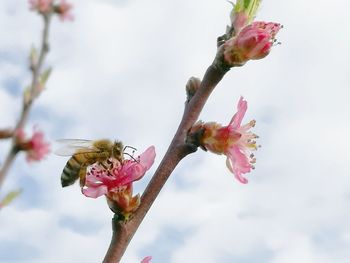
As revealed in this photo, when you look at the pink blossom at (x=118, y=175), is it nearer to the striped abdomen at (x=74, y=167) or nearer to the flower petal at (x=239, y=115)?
the striped abdomen at (x=74, y=167)

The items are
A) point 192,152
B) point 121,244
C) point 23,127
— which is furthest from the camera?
point 23,127

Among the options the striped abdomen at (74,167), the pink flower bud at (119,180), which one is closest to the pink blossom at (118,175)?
the pink flower bud at (119,180)

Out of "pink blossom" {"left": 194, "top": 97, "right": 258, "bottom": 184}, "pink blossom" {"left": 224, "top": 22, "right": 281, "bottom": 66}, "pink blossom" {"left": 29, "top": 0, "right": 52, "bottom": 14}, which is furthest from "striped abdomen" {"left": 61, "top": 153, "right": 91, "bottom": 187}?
"pink blossom" {"left": 29, "top": 0, "right": 52, "bottom": 14}

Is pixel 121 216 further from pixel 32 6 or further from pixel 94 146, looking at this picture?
pixel 32 6

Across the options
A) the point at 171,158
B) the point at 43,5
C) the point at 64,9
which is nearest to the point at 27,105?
the point at 171,158

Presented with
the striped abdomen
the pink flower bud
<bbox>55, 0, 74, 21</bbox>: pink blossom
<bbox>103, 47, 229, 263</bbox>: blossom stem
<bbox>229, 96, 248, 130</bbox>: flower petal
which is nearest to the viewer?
<bbox>103, 47, 229, 263</bbox>: blossom stem

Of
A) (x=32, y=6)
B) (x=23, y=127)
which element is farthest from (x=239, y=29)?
(x=32, y=6)

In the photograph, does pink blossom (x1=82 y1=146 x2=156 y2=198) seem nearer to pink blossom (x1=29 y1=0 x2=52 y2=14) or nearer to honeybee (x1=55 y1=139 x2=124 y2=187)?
honeybee (x1=55 y1=139 x2=124 y2=187)
